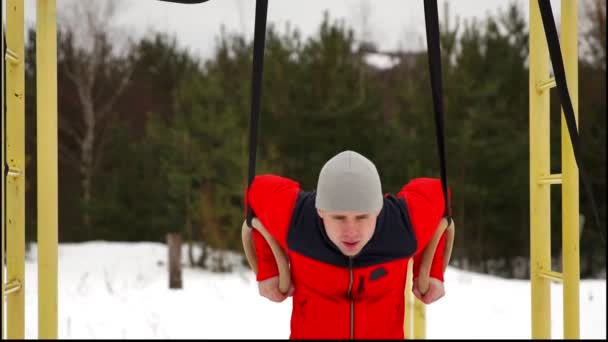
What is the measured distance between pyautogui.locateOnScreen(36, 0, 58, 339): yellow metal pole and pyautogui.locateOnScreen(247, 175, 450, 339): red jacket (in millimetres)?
818

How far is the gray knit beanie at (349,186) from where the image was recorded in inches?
58.4

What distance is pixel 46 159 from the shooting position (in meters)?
2.10

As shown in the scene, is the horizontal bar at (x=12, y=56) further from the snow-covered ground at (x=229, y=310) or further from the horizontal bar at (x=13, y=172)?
the snow-covered ground at (x=229, y=310)

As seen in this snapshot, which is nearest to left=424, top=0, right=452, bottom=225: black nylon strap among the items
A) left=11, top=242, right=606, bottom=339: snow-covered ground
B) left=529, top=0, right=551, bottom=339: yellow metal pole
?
left=529, top=0, right=551, bottom=339: yellow metal pole

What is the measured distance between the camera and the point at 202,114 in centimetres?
841

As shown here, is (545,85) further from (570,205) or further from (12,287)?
(12,287)

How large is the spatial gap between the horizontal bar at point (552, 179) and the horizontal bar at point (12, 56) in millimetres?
1841

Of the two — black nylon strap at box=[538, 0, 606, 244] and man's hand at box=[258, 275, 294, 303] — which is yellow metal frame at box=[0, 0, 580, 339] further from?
man's hand at box=[258, 275, 294, 303]

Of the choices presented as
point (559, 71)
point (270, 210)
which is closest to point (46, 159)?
point (270, 210)

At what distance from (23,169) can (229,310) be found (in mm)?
4241

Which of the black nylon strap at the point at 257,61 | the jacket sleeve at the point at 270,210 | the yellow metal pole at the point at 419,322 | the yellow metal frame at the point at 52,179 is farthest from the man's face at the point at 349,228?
the yellow metal pole at the point at 419,322

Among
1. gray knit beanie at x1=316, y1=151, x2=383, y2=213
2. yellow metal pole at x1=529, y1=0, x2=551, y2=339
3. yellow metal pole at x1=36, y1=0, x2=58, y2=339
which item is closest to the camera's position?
gray knit beanie at x1=316, y1=151, x2=383, y2=213

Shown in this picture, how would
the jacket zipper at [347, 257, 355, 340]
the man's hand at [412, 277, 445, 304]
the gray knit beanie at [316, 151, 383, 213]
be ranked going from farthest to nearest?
the man's hand at [412, 277, 445, 304], the jacket zipper at [347, 257, 355, 340], the gray knit beanie at [316, 151, 383, 213]

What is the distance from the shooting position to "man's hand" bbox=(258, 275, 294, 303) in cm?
167
